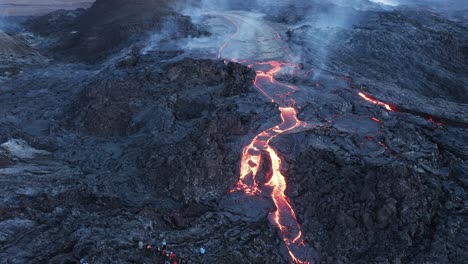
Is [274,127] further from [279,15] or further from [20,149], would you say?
Result: [279,15]

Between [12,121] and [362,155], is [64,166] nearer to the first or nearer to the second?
→ [12,121]

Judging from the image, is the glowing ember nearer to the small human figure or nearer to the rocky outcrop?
the small human figure

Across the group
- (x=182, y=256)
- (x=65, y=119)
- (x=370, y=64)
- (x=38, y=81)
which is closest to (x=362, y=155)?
(x=182, y=256)

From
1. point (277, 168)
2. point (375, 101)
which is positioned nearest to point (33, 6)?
point (277, 168)

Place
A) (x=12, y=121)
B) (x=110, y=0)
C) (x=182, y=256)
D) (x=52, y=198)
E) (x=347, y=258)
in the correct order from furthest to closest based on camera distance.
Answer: (x=110, y=0)
(x=12, y=121)
(x=52, y=198)
(x=347, y=258)
(x=182, y=256)

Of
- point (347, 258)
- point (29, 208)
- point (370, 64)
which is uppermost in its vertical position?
point (370, 64)
